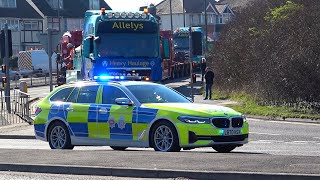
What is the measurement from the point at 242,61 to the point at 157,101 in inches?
789

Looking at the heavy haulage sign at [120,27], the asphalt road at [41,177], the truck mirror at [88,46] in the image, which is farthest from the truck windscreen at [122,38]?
the asphalt road at [41,177]

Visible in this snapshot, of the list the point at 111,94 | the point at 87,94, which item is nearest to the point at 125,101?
the point at 111,94

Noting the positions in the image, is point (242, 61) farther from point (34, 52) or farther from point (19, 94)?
point (34, 52)

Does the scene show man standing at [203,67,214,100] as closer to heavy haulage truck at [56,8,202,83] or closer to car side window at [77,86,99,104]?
heavy haulage truck at [56,8,202,83]

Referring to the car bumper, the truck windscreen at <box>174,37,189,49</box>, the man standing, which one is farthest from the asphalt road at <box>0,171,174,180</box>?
the truck windscreen at <box>174,37,189,49</box>

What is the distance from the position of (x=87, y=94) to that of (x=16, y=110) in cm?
1516

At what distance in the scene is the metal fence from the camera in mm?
31231

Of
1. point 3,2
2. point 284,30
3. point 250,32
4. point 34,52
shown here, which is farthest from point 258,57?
point 3,2

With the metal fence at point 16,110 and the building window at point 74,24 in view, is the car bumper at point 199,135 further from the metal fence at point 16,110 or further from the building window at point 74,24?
the building window at point 74,24

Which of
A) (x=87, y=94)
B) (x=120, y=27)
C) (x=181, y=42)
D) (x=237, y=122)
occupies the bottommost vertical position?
(x=237, y=122)

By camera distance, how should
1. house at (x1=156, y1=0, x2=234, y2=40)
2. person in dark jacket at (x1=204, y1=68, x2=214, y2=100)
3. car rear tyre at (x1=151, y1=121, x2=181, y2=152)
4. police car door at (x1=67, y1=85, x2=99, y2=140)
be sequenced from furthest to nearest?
house at (x1=156, y1=0, x2=234, y2=40), person in dark jacket at (x1=204, y1=68, x2=214, y2=100), police car door at (x1=67, y1=85, x2=99, y2=140), car rear tyre at (x1=151, y1=121, x2=181, y2=152)

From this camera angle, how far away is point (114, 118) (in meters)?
17.2

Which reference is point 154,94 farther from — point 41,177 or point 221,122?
point 41,177

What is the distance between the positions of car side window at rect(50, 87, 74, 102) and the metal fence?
11886mm
